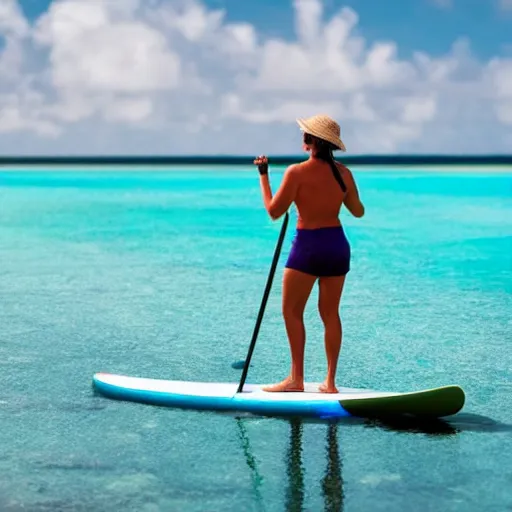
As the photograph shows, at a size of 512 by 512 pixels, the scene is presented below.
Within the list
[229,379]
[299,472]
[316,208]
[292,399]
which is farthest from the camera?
[229,379]

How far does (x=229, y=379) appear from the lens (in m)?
5.94

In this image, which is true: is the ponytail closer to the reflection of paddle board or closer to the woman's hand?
the woman's hand

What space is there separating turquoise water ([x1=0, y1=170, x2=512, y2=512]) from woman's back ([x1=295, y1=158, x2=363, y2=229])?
112 cm

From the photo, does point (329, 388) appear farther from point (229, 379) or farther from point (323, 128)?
point (323, 128)

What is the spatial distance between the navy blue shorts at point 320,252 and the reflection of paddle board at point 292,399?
2.38 ft

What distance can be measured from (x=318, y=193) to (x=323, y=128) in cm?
35

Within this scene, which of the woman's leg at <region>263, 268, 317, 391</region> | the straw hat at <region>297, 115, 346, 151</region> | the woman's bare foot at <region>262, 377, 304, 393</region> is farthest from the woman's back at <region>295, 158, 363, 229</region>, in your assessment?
the woman's bare foot at <region>262, 377, 304, 393</region>

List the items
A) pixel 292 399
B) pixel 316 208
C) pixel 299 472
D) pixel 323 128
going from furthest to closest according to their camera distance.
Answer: pixel 292 399
pixel 316 208
pixel 323 128
pixel 299 472

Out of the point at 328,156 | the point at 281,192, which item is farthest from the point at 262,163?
the point at 328,156

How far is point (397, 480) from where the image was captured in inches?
160

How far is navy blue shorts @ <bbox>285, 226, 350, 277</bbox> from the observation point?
4801 mm

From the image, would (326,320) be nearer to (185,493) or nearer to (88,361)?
(185,493)

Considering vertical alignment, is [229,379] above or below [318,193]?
below

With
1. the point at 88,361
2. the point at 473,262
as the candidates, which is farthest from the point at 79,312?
the point at 473,262
